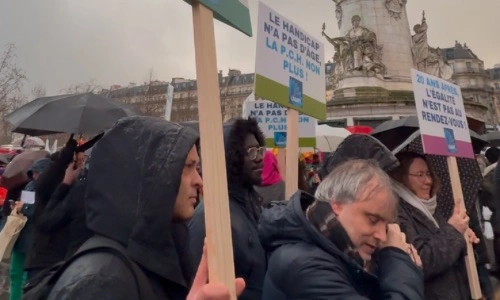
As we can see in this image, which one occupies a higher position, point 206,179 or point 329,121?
point 329,121

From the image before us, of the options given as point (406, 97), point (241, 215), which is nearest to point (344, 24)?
point (406, 97)

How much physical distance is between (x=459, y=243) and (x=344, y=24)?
22.0 m

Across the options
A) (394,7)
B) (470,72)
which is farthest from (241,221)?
(470,72)

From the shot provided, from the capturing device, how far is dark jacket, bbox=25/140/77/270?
12.3 ft

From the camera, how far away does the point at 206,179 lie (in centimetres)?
157

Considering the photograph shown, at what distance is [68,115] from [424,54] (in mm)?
22790

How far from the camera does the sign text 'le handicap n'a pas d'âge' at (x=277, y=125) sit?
5.40 m

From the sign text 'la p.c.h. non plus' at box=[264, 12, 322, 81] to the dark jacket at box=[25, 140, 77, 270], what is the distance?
183 centimetres

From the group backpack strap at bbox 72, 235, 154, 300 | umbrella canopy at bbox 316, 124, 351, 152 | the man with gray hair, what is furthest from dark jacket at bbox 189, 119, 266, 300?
umbrella canopy at bbox 316, 124, 351, 152

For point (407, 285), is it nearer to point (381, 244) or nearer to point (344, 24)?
point (381, 244)

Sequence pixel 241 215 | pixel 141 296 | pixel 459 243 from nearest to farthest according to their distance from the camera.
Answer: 1. pixel 141 296
2. pixel 459 243
3. pixel 241 215

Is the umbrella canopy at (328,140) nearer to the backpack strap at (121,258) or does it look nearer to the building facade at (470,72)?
the backpack strap at (121,258)

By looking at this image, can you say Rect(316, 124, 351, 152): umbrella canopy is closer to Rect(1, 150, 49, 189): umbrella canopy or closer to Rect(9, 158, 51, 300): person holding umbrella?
Rect(1, 150, 49, 189): umbrella canopy

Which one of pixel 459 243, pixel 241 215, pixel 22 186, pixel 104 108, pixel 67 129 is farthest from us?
pixel 22 186
